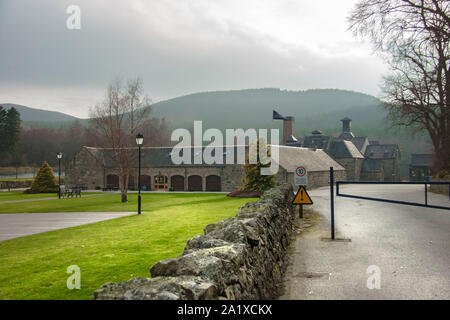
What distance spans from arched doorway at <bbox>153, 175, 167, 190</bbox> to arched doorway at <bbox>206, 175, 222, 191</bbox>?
21.5 ft

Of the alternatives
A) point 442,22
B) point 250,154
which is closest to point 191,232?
point 442,22

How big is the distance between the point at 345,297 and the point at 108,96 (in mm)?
28987

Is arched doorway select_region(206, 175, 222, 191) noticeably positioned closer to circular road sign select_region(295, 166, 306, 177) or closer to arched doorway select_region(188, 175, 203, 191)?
arched doorway select_region(188, 175, 203, 191)

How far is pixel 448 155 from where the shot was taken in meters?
30.4

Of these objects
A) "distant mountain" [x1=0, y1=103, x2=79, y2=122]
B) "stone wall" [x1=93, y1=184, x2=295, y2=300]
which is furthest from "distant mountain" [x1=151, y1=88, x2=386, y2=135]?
"stone wall" [x1=93, y1=184, x2=295, y2=300]

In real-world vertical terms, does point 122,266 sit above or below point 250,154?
below

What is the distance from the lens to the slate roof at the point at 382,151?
72500 millimetres

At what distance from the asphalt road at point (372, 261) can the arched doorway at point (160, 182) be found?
3633cm

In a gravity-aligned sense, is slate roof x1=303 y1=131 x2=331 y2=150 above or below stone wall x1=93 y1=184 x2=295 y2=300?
above

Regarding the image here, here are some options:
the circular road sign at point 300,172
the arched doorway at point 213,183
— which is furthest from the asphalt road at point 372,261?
Answer: the arched doorway at point 213,183

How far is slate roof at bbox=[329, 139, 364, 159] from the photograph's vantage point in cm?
6656

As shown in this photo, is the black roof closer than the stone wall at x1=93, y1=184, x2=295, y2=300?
No

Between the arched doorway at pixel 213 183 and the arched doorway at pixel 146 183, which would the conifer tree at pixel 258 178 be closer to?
the arched doorway at pixel 213 183
